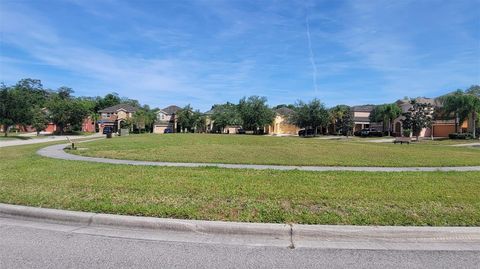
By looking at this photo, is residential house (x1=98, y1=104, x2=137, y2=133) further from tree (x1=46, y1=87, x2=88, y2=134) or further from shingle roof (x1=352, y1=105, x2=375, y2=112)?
shingle roof (x1=352, y1=105, x2=375, y2=112)

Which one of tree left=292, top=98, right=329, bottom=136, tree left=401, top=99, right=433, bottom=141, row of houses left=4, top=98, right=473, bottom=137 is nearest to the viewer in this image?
tree left=401, top=99, right=433, bottom=141

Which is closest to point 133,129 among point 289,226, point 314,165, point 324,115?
point 324,115

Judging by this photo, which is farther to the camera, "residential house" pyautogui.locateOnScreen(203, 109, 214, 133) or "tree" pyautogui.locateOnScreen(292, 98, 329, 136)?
"residential house" pyautogui.locateOnScreen(203, 109, 214, 133)

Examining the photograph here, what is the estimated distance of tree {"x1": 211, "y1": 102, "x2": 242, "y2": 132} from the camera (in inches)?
2916

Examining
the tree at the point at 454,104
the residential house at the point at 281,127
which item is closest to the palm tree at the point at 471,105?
the tree at the point at 454,104

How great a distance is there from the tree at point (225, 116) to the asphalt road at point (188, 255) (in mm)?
68193

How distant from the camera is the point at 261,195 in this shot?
289 inches

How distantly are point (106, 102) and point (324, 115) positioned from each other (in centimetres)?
7542

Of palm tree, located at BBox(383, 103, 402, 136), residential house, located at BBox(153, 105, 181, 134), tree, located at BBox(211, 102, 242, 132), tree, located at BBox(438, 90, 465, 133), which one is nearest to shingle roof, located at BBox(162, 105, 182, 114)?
residential house, located at BBox(153, 105, 181, 134)

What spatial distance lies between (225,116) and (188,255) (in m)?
69.7

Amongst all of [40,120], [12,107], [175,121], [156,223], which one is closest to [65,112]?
[40,120]

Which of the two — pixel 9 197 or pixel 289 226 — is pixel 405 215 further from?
pixel 9 197

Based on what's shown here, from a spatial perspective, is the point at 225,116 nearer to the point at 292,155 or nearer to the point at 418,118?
the point at 418,118

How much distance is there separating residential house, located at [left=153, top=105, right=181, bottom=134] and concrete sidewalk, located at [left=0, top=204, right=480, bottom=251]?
3031 inches
